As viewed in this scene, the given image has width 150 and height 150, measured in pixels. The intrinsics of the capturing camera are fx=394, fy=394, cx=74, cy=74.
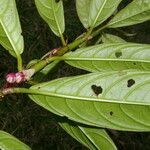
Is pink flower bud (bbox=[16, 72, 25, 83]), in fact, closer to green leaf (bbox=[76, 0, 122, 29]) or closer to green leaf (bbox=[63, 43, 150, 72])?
green leaf (bbox=[63, 43, 150, 72])

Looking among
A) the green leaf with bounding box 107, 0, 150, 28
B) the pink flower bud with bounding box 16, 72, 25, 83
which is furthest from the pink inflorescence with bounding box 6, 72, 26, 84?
the green leaf with bounding box 107, 0, 150, 28

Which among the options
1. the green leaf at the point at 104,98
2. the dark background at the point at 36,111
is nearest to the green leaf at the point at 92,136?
the green leaf at the point at 104,98

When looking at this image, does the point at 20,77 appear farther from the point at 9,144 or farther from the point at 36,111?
the point at 36,111

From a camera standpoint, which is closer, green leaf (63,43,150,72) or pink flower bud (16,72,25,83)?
pink flower bud (16,72,25,83)

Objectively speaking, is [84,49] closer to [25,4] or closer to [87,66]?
[87,66]

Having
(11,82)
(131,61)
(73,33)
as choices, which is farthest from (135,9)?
(73,33)
